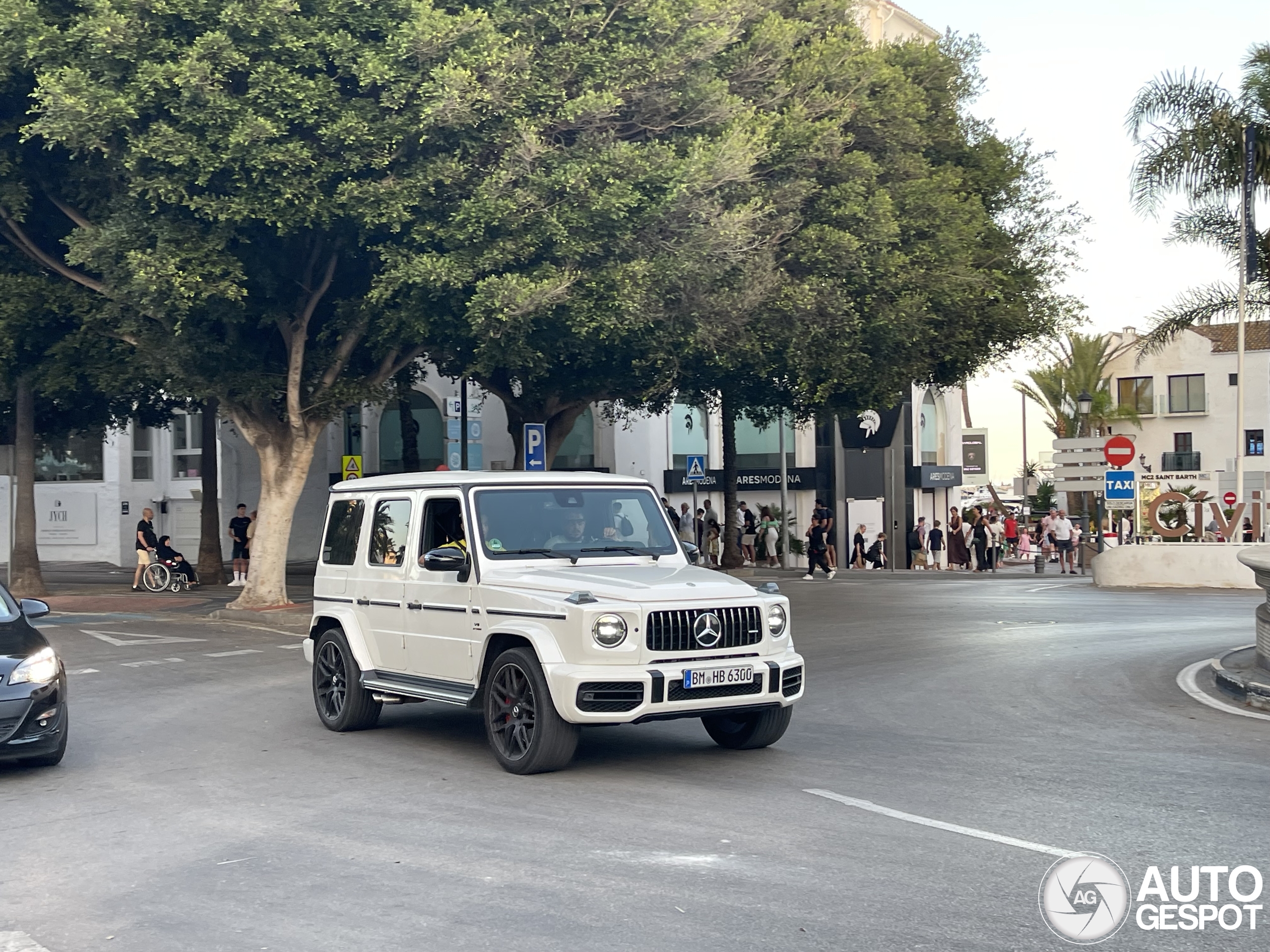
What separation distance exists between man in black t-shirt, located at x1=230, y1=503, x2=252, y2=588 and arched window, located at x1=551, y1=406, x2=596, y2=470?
1467cm

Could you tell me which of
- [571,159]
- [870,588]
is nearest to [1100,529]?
[870,588]

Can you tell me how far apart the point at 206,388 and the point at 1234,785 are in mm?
17910

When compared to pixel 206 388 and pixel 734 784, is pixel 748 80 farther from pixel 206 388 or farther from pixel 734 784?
pixel 734 784

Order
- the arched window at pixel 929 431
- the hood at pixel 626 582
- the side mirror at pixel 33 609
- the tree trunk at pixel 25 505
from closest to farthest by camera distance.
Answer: the hood at pixel 626 582 → the side mirror at pixel 33 609 → the tree trunk at pixel 25 505 → the arched window at pixel 929 431

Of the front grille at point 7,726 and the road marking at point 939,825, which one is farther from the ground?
the front grille at point 7,726

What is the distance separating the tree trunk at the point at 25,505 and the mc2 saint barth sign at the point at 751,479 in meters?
22.6

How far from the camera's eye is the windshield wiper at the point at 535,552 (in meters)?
9.91

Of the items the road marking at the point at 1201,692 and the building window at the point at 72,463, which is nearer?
the road marking at the point at 1201,692

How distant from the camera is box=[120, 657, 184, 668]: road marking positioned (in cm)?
1661

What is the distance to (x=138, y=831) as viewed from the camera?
7719mm

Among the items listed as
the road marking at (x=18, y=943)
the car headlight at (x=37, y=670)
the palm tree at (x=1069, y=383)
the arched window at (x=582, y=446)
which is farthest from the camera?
the palm tree at (x=1069, y=383)

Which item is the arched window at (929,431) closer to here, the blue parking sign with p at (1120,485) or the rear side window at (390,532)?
the blue parking sign with p at (1120,485)

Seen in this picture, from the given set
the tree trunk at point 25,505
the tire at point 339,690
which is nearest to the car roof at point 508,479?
the tire at point 339,690

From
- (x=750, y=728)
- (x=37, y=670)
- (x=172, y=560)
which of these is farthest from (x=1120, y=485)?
(x=37, y=670)
